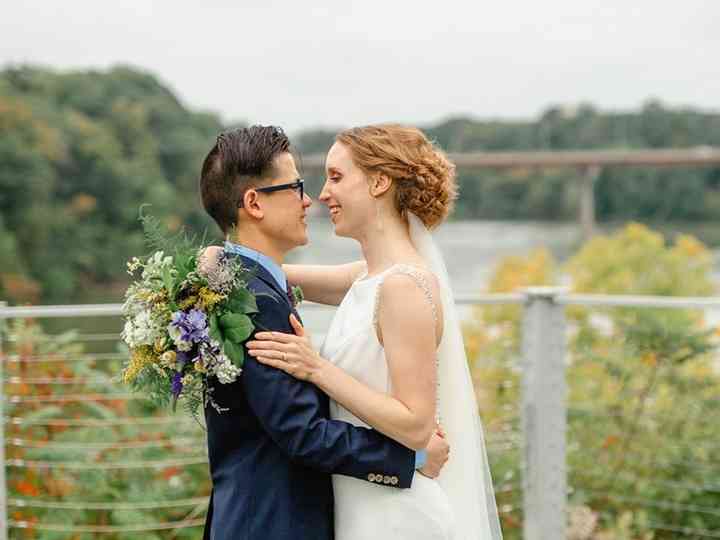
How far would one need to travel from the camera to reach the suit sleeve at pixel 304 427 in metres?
1.63

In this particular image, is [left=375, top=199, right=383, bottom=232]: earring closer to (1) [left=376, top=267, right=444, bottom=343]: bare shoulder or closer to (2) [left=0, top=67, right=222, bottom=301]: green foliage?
(1) [left=376, top=267, right=444, bottom=343]: bare shoulder

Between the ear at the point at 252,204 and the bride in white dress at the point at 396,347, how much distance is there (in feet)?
0.54

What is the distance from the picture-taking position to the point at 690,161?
2305cm

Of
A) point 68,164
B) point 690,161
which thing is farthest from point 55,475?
point 68,164

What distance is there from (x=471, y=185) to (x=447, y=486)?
24175 millimetres

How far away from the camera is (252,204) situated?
1754 mm

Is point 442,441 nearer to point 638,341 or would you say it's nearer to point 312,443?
point 312,443

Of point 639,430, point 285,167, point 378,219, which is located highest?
point 285,167

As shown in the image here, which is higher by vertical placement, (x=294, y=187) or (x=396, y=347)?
(x=294, y=187)

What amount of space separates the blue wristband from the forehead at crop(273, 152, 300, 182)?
0.58 metres

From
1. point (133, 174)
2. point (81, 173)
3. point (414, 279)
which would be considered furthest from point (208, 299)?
point (81, 173)

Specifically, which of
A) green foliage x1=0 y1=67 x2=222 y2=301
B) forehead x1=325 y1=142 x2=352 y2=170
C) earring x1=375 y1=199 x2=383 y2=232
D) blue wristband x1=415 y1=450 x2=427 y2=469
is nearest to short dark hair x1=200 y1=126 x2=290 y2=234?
forehead x1=325 y1=142 x2=352 y2=170

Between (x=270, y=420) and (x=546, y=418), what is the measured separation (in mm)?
1995

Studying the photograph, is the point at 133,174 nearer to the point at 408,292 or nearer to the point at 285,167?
the point at 285,167
